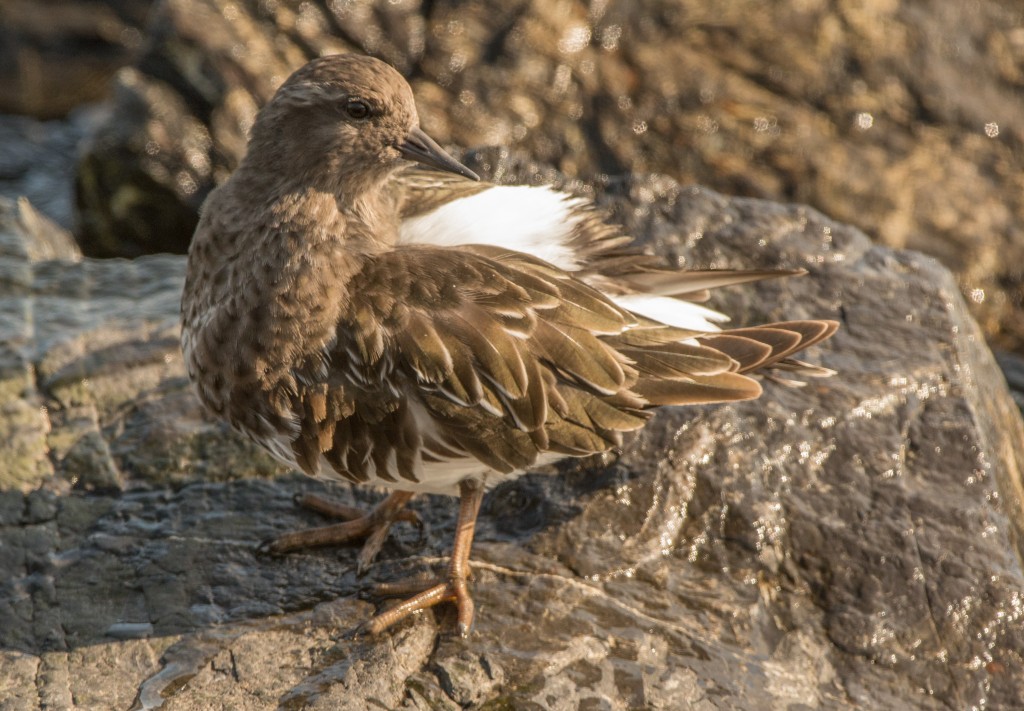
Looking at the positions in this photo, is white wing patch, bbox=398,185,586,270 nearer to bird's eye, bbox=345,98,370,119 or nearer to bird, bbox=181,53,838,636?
bird, bbox=181,53,838,636

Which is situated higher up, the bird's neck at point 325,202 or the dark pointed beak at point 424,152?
the dark pointed beak at point 424,152

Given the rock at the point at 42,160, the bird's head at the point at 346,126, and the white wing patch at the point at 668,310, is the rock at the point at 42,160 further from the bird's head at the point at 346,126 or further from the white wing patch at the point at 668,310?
the white wing patch at the point at 668,310

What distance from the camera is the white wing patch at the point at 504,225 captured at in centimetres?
467

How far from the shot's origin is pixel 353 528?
15.8ft

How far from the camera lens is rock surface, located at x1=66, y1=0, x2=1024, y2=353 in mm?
8242

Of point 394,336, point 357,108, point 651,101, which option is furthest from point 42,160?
point 394,336

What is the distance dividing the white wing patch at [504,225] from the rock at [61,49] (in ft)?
26.9

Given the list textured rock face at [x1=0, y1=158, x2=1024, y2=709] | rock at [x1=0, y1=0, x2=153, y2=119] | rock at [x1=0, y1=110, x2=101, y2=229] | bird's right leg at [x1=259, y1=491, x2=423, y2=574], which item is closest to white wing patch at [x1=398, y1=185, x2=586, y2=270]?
textured rock face at [x1=0, y1=158, x2=1024, y2=709]

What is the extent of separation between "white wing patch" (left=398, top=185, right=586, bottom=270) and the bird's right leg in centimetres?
106

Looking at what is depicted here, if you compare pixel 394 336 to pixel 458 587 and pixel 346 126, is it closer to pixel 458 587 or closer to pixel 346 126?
pixel 346 126

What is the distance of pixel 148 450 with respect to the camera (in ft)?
17.0

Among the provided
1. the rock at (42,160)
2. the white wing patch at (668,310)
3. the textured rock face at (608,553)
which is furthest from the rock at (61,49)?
the white wing patch at (668,310)

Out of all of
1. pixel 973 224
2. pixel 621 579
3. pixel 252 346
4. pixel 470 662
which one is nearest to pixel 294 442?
pixel 252 346

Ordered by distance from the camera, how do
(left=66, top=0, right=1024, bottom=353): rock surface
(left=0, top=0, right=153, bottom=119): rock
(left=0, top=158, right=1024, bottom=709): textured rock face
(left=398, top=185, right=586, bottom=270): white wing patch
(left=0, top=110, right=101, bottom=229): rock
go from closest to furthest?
1. (left=0, top=158, right=1024, bottom=709): textured rock face
2. (left=398, top=185, right=586, bottom=270): white wing patch
3. (left=66, top=0, right=1024, bottom=353): rock surface
4. (left=0, top=110, right=101, bottom=229): rock
5. (left=0, top=0, right=153, bottom=119): rock
